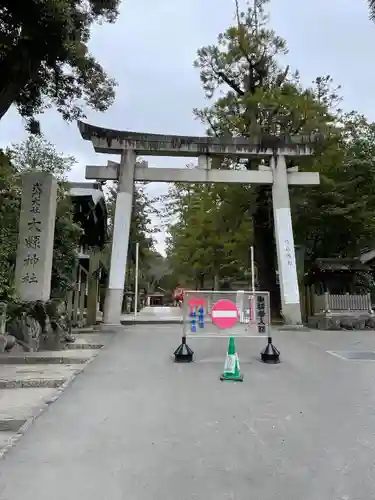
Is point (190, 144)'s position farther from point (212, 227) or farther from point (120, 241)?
point (212, 227)

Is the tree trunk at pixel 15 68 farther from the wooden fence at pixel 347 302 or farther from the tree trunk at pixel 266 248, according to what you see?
the tree trunk at pixel 266 248

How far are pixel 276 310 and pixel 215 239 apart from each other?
8.55 metres

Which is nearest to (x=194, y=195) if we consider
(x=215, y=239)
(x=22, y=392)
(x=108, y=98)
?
(x=215, y=239)

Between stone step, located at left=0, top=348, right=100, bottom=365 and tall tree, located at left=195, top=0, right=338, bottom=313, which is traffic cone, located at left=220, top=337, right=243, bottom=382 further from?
tall tree, located at left=195, top=0, right=338, bottom=313

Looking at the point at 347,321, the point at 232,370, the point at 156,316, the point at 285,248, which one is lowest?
the point at 232,370

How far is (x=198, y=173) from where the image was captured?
20.5 meters

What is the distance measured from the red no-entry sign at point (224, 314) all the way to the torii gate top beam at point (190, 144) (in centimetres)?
1135

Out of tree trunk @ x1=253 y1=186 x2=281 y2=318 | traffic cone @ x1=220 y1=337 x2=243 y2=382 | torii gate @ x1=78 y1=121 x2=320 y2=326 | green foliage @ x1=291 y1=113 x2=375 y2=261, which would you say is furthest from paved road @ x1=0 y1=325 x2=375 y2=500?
tree trunk @ x1=253 y1=186 x2=281 y2=318

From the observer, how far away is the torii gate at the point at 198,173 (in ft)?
63.8

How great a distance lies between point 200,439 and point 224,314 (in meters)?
5.31

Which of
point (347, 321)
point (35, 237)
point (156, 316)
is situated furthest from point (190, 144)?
point (156, 316)

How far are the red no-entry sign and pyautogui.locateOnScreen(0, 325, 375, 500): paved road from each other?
1328 millimetres

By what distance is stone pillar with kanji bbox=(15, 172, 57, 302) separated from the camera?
41.6 feet

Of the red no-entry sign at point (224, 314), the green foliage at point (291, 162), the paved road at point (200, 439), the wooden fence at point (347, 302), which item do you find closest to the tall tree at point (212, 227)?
the green foliage at point (291, 162)
